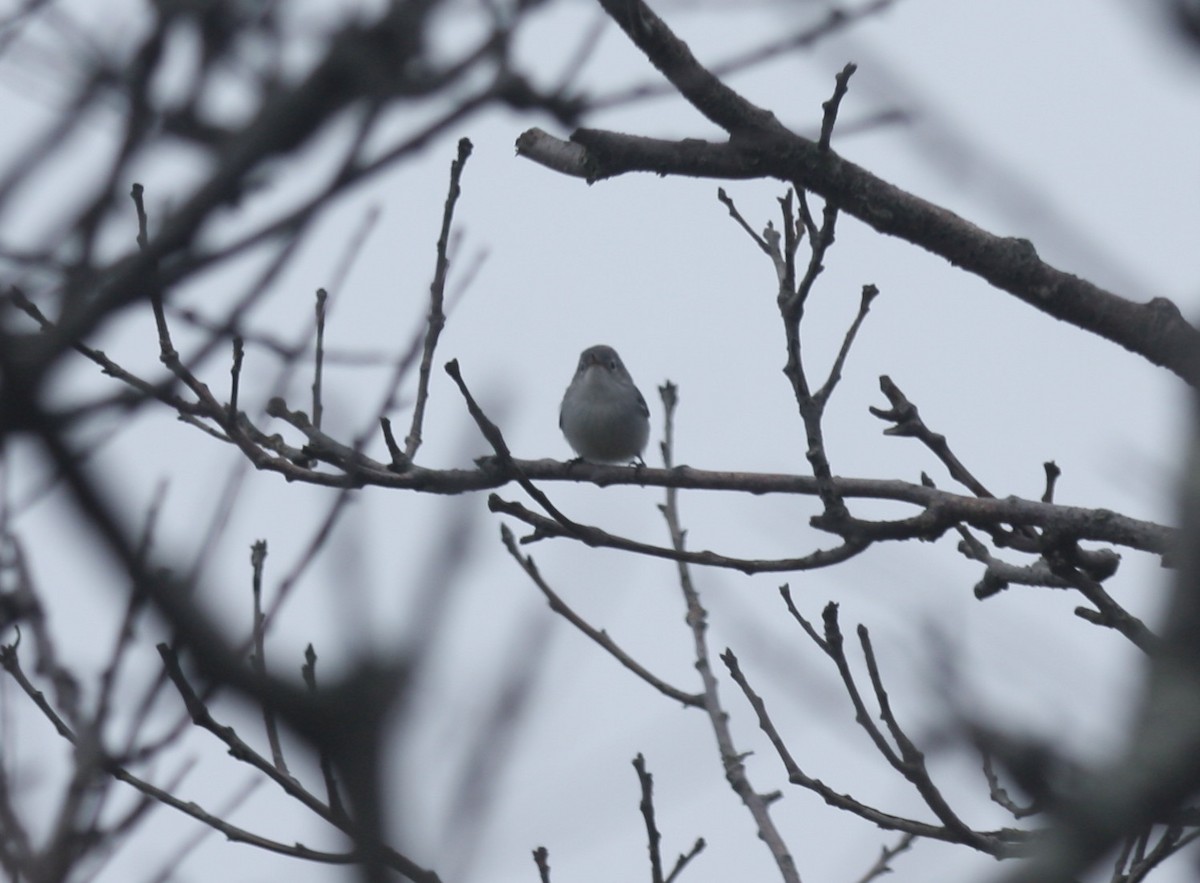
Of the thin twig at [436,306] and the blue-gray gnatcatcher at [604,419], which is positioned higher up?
the blue-gray gnatcatcher at [604,419]

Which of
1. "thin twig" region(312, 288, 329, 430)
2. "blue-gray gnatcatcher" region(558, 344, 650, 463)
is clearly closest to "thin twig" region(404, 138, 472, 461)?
"thin twig" region(312, 288, 329, 430)

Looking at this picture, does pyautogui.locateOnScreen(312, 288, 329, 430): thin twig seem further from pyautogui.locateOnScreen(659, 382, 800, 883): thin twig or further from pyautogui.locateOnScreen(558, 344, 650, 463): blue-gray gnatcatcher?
pyautogui.locateOnScreen(558, 344, 650, 463): blue-gray gnatcatcher

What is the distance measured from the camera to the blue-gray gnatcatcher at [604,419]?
28.3 feet

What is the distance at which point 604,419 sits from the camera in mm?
8633

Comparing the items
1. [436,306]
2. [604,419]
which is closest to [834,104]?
[436,306]

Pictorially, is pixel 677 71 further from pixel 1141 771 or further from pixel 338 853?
pixel 1141 771

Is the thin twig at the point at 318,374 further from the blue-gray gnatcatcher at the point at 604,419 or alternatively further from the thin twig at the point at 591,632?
the blue-gray gnatcatcher at the point at 604,419

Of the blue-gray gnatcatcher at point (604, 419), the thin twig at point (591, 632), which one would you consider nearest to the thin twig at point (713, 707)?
the thin twig at point (591, 632)

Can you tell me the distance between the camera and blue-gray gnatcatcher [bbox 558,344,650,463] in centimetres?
862

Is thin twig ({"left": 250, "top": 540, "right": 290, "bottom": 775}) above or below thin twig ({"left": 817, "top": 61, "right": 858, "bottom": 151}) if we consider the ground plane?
below

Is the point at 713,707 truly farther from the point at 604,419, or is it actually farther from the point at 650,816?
the point at 604,419

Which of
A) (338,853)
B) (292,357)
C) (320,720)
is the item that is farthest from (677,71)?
(320,720)

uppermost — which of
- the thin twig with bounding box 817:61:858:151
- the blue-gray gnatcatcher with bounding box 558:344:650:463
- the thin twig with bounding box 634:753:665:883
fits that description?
the blue-gray gnatcatcher with bounding box 558:344:650:463

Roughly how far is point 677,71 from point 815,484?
1285 millimetres
